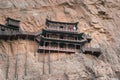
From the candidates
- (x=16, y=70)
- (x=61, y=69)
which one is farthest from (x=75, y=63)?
(x=16, y=70)

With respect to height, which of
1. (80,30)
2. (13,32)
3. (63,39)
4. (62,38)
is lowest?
(62,38)

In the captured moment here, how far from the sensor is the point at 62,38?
1608 inches

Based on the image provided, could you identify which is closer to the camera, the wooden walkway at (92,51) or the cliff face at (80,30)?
the cliff face at (80,30)

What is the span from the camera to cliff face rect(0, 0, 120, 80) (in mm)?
34656

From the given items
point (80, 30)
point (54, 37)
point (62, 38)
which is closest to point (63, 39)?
point (62, 38)

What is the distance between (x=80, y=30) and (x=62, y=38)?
122 inches

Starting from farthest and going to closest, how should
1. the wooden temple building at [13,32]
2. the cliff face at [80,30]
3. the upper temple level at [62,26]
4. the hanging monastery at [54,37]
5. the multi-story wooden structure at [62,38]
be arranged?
the upper temple level at [62,26] < the multi-story wooden structure at [62,38] < the hanging monastery at [54,37] < the wooden temple building at [13,32] < the cliff face at [80,30]

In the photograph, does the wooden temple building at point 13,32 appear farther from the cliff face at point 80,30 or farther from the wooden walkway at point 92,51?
the wooden walkway at point 92,51

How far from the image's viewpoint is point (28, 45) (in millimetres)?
38250

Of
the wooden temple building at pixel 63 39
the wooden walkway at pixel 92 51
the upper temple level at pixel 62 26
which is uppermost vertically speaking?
the upper temple level at pixel 62 26

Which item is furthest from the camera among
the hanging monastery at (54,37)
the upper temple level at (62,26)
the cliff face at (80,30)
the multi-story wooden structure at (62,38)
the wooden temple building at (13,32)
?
the upper temple level at (62,26)

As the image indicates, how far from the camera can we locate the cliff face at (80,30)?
114 feet

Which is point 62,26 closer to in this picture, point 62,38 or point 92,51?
point 62,38

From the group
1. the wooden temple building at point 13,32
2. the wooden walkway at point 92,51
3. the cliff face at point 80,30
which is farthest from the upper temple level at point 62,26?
the wooden walkway at point 92,51
